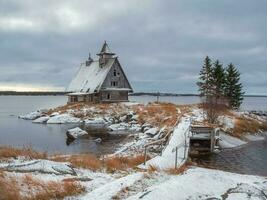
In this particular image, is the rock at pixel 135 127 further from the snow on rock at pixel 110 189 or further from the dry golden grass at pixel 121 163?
the snow on rock at pixel 110 189

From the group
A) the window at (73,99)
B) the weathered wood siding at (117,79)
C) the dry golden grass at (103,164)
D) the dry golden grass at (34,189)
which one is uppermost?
the weathered wood siding at (117,79)

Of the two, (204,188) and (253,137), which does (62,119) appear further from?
(204,188)

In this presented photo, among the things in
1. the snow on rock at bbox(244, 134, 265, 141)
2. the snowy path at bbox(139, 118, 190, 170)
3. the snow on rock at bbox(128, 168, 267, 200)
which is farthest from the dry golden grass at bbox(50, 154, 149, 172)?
the snow on rock at bbox(244, 134, 265, 141)

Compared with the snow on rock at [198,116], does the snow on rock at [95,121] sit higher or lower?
lower

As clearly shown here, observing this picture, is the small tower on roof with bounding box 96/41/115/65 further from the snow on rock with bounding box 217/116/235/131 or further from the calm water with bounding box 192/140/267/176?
the calm water with bounding box 192/140/267/176

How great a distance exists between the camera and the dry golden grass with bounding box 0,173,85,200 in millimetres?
12203

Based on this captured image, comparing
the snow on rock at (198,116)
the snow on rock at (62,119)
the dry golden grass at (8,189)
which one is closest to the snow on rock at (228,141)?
→ the snow on rock at (198,116)

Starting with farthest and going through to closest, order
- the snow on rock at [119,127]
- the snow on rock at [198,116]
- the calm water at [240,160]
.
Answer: the snow on rock at [119,127] → the snow on rock at [198,116] → the calm water at [240,160]

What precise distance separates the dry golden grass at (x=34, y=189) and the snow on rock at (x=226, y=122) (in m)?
32.4

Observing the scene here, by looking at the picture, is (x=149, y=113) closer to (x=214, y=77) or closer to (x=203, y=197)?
(x=214, y=77)

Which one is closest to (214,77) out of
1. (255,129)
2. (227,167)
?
(255,129)

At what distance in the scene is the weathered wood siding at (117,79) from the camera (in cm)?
7456

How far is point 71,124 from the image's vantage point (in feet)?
196

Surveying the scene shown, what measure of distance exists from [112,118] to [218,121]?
68.1 ft
